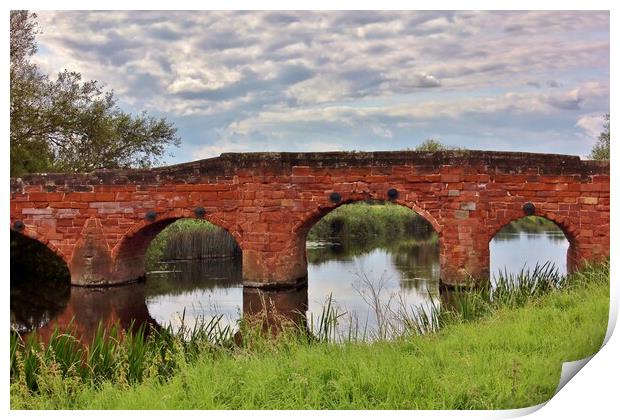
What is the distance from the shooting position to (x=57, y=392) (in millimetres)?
4879

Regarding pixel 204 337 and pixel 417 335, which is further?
pixel 204 337

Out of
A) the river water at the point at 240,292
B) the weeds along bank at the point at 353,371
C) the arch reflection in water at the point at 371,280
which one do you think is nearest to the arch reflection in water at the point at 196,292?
the river water at the point at 240,292

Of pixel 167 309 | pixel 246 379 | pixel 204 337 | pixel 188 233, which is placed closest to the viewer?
pixel 246 379

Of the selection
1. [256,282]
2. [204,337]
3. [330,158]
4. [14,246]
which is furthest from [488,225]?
[14,246]

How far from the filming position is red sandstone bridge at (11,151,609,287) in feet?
39.0

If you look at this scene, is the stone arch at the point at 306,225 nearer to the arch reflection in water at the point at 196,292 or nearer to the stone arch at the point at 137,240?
the stone arch at the point at 137,240

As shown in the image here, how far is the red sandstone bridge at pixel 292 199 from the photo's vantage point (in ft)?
39.0

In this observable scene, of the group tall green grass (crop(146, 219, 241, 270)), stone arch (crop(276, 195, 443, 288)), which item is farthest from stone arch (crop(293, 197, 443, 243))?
tall green grass (crop(146, 219, 241, 270))

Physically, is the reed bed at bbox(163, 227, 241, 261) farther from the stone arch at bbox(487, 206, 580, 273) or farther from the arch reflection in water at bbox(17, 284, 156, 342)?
the stone arch at bbox(487, 206, 580, 273)

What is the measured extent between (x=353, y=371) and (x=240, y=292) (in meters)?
8.30

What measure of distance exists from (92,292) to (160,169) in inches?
99.3

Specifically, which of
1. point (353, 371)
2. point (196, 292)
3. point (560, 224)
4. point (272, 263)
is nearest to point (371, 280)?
point (272, 263)

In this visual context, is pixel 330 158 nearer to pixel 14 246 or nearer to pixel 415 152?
pixel 415 152

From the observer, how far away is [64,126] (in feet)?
32.2
